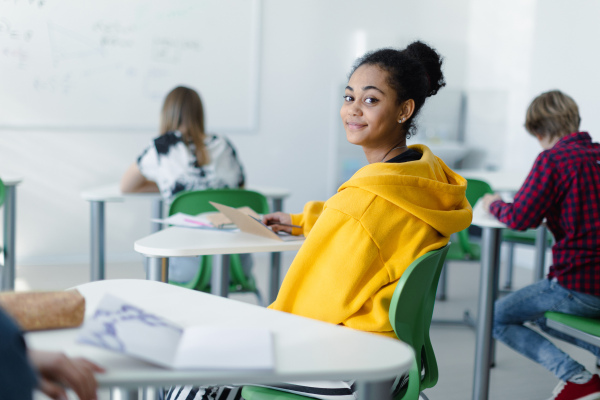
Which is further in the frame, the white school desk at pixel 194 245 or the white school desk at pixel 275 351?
the white school desk at pixel 194 245

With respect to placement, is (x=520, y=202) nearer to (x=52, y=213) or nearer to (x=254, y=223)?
(x=254, y=223)

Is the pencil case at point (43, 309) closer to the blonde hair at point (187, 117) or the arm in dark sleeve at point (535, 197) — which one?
the arm in dark sleeve at point (535, 197)

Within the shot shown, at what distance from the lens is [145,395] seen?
163 centimetres

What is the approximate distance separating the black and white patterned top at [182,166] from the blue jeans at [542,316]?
1314 mm

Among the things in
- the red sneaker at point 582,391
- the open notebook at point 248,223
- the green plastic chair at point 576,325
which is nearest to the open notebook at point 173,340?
the open notebook at point 248,223

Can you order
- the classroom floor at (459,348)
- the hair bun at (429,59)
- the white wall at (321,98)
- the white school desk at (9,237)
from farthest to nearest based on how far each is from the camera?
the white wall at (321,98), the white school desk at (9,237), the classroom floor at (459,348), the hair bun at (429,59)

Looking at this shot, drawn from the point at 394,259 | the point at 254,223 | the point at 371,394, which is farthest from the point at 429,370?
the point at 254,223

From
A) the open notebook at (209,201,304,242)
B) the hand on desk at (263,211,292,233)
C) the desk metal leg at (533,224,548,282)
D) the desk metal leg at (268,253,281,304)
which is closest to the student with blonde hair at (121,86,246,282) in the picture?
the desk metal leg at (268,253,281,304)

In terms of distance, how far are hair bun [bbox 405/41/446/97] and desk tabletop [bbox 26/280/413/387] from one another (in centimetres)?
85

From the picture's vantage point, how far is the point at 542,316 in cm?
214

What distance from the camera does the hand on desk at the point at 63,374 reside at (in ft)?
2.54

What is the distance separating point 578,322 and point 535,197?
429mm

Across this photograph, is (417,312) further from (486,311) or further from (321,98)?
(321,98)

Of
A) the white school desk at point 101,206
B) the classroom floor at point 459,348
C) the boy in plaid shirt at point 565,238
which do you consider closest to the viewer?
the boy in plaid shirt at point 565,238
